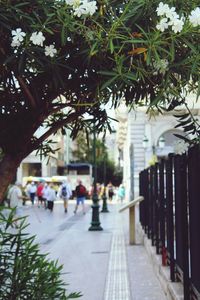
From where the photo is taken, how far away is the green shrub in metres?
3.95

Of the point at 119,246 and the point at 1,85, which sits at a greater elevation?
the point at 1,85

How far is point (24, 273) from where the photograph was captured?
3.99 metres

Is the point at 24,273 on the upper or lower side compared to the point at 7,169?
lower

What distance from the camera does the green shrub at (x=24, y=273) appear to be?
3.95 m

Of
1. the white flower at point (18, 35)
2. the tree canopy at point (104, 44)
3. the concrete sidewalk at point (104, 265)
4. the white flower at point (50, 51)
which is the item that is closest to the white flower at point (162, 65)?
the tree canopy at point (104, 44)

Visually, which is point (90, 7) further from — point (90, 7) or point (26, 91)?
point (26, 91)

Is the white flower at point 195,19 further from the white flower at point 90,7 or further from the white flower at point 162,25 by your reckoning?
the white flower at point 90,7

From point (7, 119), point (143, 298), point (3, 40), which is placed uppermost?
point (3, 40)

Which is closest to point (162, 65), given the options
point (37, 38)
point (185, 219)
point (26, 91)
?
point (37, 38)

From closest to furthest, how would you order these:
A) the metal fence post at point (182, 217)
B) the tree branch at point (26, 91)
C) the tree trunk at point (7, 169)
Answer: the tree branch at point (26, 91) < the tree trunk at point (7, 169) < the metal fence post at point (182, 217)

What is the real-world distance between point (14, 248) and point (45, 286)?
41cm

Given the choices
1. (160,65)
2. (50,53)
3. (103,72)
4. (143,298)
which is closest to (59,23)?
(50,53)

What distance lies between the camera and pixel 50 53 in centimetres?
268

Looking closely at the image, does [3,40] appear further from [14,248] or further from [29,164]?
[29,164]
